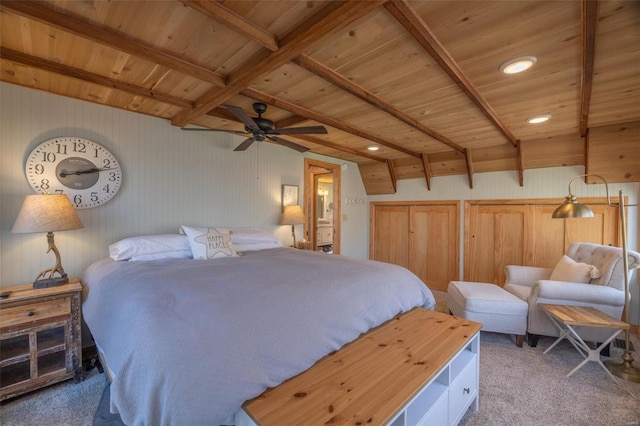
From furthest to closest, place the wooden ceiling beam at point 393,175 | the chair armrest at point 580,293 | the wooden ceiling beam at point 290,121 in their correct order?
the wooden ceiling beam at point 393,175, the wooden ceiling beam at point 290,121, the chair armrest at point 580,293

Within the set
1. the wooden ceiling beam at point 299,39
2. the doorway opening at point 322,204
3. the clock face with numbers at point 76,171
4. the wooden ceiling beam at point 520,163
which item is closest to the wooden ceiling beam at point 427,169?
the wooden ceiling beam at point 520,163

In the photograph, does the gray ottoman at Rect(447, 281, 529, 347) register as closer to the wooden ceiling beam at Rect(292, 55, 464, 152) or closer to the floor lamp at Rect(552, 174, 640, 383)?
the floor lamp at Rect(552, 174, 640, 383)

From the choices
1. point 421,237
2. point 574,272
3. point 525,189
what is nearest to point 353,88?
point 574,272

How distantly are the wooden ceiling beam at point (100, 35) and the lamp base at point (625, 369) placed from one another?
403 cm

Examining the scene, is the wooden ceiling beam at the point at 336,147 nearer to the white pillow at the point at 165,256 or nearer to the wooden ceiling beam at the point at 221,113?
the wooden ceiling beam at the point at 221,113

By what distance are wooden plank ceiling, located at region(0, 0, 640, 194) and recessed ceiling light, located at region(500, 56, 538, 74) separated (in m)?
0.04

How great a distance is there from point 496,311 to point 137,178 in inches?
155

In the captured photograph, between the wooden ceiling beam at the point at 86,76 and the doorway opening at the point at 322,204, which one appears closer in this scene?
the wooden ceiling beam at the point at 86,76

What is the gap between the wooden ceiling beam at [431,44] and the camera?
133cm

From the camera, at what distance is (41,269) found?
7.50 feet

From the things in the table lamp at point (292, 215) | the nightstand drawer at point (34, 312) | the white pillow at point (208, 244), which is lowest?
the nightstand drawer at point (34, 312)

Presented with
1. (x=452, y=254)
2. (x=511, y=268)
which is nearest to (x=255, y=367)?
(x=511, y=268)

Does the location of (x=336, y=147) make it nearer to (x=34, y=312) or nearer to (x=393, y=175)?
(x=393, y=175)

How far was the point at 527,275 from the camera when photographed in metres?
3.31
